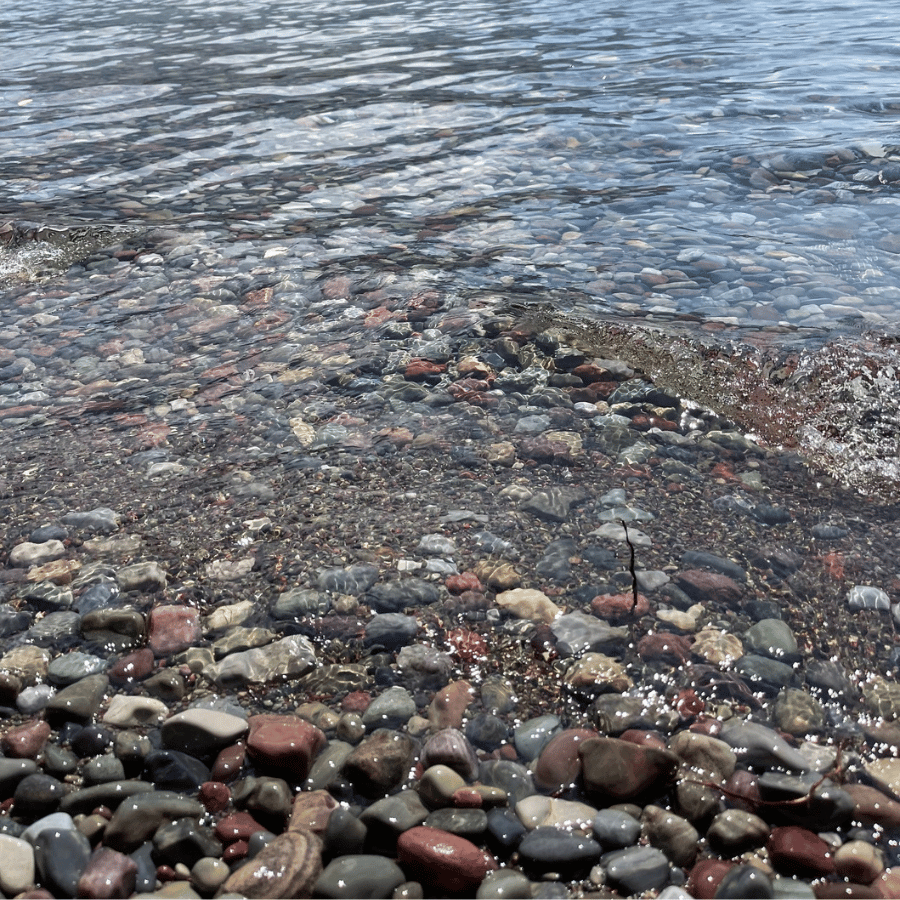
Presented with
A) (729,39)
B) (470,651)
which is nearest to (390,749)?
(470,651)

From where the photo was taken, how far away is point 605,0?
56.9 ft

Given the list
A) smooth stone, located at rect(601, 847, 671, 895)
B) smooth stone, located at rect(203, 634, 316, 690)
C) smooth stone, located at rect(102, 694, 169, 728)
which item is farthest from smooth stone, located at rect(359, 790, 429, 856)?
smooth stone, located at rect(102, 694, 169, 728)

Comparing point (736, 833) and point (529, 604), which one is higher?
point (529, 604)

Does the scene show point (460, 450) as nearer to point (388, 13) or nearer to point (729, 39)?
point (729, 39)

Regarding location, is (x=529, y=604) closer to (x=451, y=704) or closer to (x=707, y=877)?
(x=451, y=704)

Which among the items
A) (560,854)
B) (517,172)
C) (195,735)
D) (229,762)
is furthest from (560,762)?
(517,172)

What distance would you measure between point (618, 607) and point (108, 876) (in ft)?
5.27

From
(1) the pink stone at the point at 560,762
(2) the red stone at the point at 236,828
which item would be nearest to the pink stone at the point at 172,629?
(2) the red stone at the point at 236,828

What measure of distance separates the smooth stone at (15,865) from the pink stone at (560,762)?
1205 mm

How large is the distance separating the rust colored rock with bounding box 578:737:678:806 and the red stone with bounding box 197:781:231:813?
907 millimetres

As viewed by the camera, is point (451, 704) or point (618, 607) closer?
point (451, 704)

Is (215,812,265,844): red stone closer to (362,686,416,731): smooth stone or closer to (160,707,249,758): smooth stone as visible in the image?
(160,707,249,758): smooth stone

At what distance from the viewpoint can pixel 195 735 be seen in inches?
88.1

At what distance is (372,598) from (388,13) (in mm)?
17045
